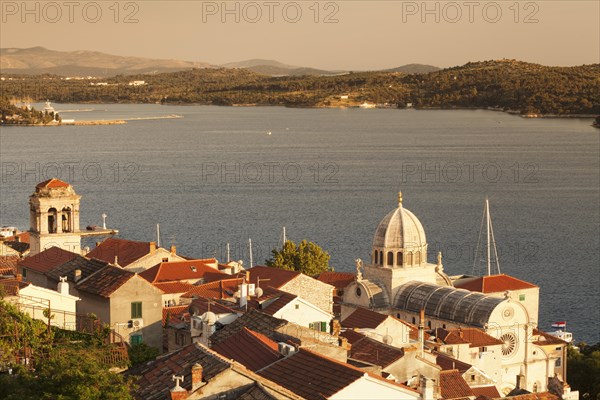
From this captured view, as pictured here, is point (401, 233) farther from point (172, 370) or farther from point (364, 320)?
point (172, 370)

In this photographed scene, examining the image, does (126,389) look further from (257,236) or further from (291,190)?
(291,190)

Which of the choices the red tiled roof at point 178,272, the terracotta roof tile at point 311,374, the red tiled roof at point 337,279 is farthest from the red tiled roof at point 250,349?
the red tiled roof at point 337,279

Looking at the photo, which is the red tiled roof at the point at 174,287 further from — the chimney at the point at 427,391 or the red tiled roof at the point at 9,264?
the chimney at the point at 427,391

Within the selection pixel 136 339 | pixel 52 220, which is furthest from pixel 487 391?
pixel 52 220

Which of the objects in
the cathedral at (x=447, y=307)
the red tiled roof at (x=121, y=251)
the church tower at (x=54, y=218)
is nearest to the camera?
the cathedral at (x=447, y=307)

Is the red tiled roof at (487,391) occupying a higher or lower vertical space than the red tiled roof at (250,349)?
lower

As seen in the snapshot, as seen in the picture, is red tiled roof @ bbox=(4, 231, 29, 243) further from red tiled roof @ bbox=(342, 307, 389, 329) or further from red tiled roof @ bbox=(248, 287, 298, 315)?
red tiled roof @ bbox=(248, 287, 298, 315)
